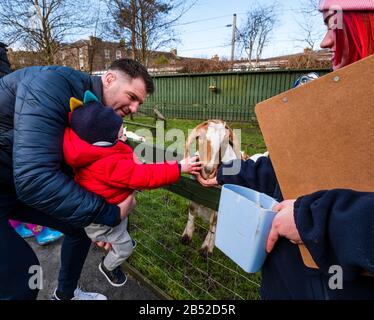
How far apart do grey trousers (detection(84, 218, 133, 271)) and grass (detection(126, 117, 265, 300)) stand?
0.64 metres

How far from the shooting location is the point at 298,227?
791 mm

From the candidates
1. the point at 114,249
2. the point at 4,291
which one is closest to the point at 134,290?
the point at 114,249

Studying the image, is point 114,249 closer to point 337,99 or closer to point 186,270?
point 186,270

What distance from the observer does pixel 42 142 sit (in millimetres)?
1230

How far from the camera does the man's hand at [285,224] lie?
85cm

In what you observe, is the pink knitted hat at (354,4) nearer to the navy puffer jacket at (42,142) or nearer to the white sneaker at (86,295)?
the navy puffer jacket at (42,142)

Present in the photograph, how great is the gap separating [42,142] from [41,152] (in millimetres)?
46

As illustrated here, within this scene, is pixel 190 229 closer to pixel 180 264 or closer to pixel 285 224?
pixel 180 264

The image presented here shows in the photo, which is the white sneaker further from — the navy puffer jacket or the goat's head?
the goat's head

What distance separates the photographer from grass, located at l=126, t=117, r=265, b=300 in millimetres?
2342

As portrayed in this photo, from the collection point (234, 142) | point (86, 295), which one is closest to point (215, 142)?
point (234, 142)

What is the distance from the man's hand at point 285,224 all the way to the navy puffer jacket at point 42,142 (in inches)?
36.0

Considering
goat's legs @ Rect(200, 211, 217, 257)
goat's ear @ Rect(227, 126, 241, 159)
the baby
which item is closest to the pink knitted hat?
the baby

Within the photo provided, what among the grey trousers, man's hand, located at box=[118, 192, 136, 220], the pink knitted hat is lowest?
the grey trousers
